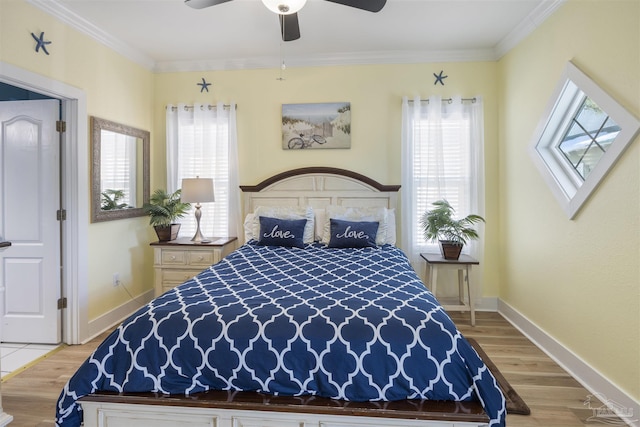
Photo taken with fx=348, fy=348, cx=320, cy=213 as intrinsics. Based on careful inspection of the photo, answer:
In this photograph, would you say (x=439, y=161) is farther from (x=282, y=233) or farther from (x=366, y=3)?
(x=366, y=3)

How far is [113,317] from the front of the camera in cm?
343

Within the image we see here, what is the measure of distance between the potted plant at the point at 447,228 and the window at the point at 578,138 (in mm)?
832

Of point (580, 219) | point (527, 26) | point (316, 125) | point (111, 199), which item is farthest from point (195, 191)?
point (527, 26)

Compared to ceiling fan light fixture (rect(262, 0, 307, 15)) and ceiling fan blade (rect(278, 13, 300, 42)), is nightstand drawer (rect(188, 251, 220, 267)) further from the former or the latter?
ceiling fan light fixture (rect(262, 0, 307, 15))

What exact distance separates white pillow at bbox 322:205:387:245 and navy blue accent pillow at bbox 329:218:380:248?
8 cm

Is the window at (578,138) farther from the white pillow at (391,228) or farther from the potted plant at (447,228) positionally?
the white pillow at (391,228)

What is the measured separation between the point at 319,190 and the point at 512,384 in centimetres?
241

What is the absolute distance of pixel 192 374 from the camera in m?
1.60

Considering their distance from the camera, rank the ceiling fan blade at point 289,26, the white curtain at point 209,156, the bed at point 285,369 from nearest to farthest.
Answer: the bed at point 285,369 → the ceiling fan blade at point 289,26 → the white curtain at point 209,156

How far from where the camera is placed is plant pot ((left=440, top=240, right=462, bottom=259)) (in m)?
3.38

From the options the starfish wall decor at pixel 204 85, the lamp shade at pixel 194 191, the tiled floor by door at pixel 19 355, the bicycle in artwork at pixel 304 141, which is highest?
the starfish wall decor at pixel 204 85

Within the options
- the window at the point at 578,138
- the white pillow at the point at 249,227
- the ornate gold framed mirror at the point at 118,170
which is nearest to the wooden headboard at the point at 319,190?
the white pillow at the point at 249,227

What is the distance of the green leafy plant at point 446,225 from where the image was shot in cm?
339

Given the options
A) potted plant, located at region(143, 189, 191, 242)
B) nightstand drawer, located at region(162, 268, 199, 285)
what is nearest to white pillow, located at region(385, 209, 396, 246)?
nightstand drawer, located at region(162, 268, 199, 285)
